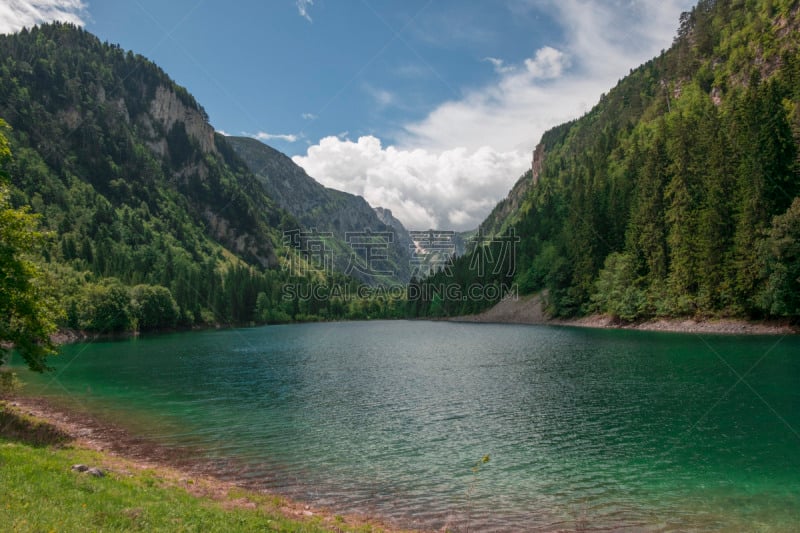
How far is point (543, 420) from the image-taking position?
3022 centimetres

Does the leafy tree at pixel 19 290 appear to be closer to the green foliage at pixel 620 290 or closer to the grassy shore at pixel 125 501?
the grassy shore at pixel 125 501

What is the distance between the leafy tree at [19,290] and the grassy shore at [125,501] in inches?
200

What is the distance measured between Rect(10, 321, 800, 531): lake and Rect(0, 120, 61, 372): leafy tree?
348 inches

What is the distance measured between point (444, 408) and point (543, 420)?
7.68m

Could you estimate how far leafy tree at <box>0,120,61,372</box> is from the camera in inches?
897

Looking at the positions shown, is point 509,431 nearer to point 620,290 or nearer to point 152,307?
point 620,290

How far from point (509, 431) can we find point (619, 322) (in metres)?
88.1

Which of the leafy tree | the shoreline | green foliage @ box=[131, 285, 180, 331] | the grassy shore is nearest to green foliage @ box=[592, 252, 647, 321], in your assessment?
the shoreline

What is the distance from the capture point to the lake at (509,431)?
17.8 metres

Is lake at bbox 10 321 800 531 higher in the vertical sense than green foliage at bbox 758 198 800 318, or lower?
lower

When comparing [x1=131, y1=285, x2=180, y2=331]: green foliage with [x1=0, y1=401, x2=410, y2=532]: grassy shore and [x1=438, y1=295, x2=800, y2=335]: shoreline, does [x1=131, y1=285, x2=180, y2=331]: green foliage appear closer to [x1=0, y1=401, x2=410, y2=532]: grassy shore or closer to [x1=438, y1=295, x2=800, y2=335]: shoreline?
[x1=438, y1=295, x2=800, y2=335]: shoreline

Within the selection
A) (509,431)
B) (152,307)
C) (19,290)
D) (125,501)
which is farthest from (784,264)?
(152,307)

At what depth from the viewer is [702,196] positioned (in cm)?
8819

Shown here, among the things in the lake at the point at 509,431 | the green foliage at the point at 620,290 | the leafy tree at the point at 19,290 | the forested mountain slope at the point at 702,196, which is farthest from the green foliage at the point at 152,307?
the green foliage at the point at 620,290
